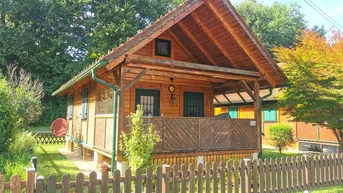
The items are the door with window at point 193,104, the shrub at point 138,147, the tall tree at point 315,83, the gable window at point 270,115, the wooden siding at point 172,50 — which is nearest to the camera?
the shrub at point 138,147

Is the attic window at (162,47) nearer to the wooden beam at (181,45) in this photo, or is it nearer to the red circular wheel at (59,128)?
the wooden beam at (181,45)

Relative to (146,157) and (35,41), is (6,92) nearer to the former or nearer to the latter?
(146,157)

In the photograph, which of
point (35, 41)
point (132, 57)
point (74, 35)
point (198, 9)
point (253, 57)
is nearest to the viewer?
point (132, 57)

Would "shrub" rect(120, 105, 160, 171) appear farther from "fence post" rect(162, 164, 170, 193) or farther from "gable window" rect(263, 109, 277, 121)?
"gable window" rect(263, 109, 277, 121)

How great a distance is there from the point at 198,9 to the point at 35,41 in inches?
990

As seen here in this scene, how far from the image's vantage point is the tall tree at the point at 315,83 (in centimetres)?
938

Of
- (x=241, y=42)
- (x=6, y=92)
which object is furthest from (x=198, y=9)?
(x=6, y=92)

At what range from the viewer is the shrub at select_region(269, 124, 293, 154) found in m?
14.9

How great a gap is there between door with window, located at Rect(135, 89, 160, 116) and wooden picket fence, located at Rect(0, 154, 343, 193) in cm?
523

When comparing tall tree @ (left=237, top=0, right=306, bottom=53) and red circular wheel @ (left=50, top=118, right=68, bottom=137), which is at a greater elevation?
tall tree @ (left=237, top=0, right=306, bottom=53)

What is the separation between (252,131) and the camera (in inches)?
387

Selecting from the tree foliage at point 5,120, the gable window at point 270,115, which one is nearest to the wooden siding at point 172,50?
the tree foliage at point 5,120

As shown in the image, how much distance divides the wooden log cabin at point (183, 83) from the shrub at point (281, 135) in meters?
4.89

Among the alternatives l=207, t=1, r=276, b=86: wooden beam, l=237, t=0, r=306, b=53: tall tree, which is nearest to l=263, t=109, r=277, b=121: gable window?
l=207, t=1, r=276, b=86: wooden beam
